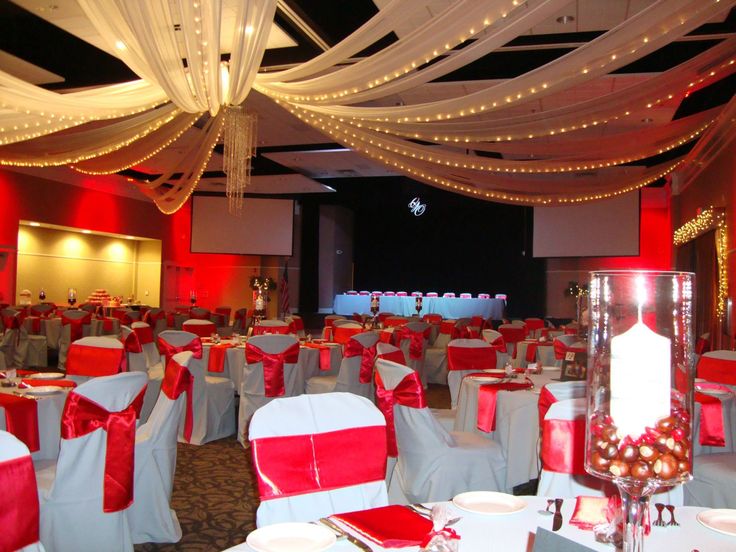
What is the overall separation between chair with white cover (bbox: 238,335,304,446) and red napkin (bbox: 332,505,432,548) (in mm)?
4123

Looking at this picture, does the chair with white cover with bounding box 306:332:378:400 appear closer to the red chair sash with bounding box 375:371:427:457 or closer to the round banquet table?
the red chair sash with bounding box 375:371:427:457

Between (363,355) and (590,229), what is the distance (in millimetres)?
9881

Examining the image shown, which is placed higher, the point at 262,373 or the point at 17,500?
the point at 17,500

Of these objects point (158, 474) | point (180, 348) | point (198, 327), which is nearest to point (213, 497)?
point (158, 474)

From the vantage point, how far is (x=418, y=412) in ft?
12.1

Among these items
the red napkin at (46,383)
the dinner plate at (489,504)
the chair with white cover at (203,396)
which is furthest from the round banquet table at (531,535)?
the chair with white cover at (203,396)

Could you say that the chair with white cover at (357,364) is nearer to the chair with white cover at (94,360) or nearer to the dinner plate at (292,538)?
the chair with white cover at (94,360)

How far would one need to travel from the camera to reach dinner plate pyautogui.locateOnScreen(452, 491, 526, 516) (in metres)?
1.87

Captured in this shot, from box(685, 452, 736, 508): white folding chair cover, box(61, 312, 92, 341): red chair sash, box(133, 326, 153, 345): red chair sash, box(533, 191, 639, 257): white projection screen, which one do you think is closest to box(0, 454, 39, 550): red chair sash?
box(685, 452, 736, 508): white folding chair cover

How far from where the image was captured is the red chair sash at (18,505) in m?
1.80

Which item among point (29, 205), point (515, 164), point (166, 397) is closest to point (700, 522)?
point (166, 397)

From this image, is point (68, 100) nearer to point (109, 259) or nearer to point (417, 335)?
point (417, 335)

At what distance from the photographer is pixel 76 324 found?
1002cm

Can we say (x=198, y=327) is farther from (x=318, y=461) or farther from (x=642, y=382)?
(x=642, y=382)
